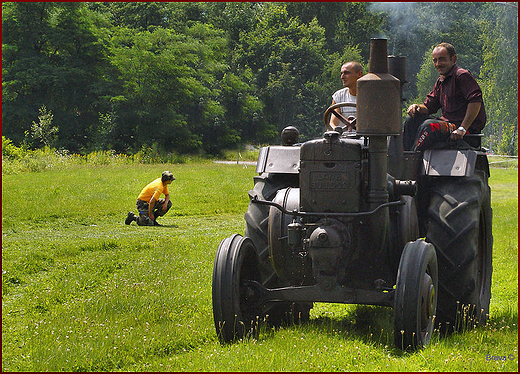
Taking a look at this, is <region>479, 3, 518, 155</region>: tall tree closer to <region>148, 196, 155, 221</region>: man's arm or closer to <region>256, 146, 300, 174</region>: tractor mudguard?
<region>148, 196, 155, 221</region>: man's arm

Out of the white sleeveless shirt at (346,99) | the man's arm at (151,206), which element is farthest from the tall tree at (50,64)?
the white sleeveless shirt at (346,99)

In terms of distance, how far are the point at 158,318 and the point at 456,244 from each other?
271 cm

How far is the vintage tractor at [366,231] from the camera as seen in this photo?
17.6 ft

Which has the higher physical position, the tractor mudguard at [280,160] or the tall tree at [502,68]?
the tall tree at [502,68]

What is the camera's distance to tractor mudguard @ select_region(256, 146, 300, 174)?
20.4 feet

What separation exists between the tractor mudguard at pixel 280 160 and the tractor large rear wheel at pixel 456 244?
1.17 m

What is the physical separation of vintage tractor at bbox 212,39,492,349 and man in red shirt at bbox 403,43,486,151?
292 millimetres

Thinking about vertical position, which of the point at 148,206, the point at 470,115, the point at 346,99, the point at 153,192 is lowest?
the point at 148,206

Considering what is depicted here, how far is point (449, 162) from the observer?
622cm

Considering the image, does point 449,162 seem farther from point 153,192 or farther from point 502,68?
point 502,68

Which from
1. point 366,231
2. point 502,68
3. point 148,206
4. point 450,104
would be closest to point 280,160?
point 366,231

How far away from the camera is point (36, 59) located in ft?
116

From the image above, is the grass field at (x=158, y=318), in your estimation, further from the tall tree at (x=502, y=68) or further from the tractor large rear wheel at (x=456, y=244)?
the tall tree at (x=502, y=68)

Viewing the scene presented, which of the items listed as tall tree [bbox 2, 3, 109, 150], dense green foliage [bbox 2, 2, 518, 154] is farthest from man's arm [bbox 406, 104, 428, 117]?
tall tree [bbox 2, 3, 109, 150]
